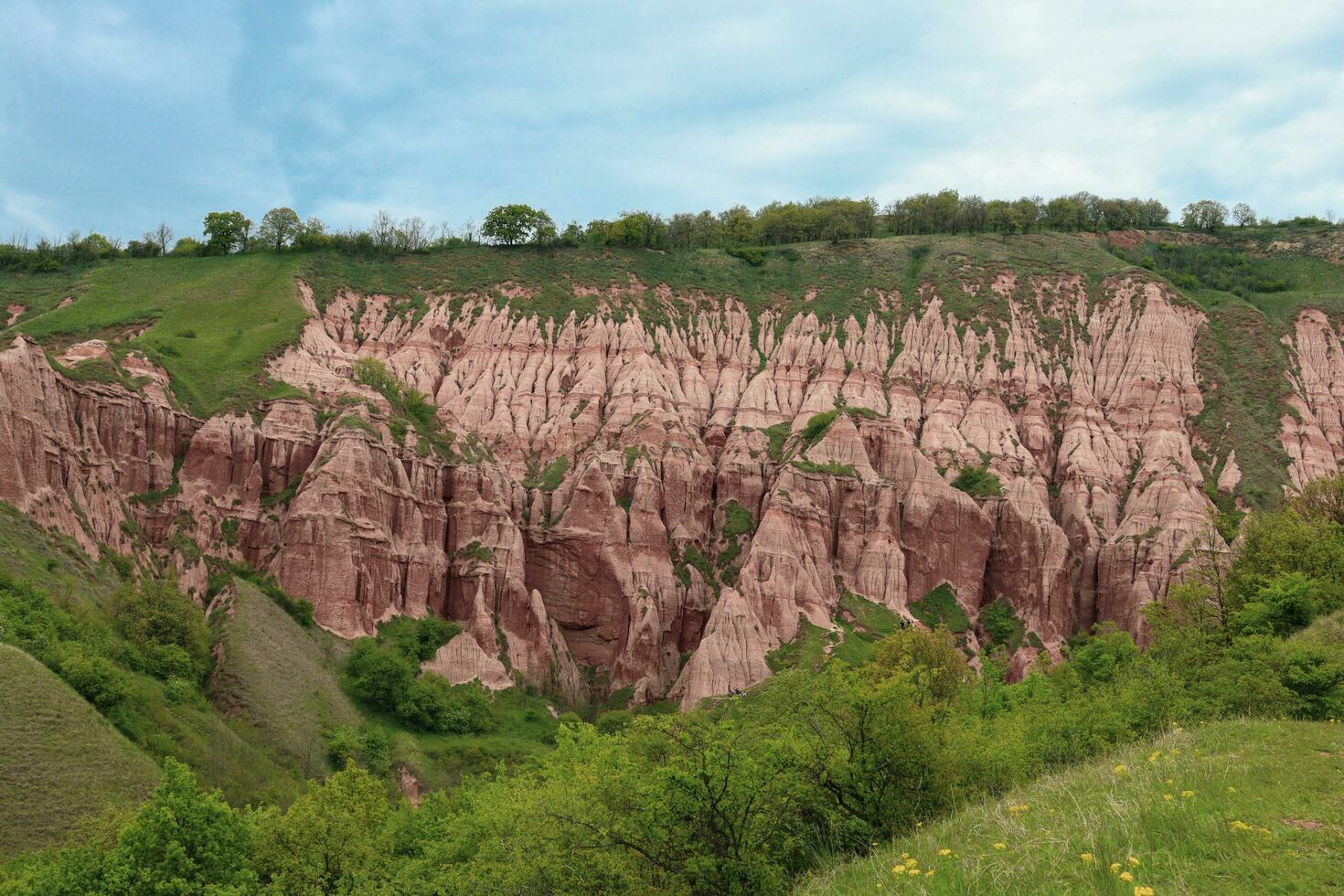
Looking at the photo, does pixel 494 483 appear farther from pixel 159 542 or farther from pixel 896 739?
pixel 896 739

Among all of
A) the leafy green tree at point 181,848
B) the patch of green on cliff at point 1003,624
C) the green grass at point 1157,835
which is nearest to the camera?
the green grass at point 1157,835

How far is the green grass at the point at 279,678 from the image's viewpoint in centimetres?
5375

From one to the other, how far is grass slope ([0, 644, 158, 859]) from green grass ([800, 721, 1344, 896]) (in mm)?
29711

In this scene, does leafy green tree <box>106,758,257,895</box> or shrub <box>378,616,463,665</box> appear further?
shrub <box>378,616,463,665</box>

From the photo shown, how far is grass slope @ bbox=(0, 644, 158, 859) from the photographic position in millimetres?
35031

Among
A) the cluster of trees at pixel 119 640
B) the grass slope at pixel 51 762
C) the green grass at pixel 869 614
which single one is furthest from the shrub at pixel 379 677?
the green grass at pixel 869 614

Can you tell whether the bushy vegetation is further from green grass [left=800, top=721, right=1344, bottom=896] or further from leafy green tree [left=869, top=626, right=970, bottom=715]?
green grass [left=800, top=721, right=1344, bottom=896]

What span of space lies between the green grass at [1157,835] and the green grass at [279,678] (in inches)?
1666

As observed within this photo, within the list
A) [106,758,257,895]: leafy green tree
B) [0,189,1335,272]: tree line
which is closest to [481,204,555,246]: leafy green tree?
[0,189,1335,272]: tree line

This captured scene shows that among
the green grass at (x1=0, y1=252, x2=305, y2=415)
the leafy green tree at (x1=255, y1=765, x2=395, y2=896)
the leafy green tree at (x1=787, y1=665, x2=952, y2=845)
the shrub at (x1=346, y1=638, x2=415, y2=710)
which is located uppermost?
the green grass at (x1=0, y1=252, x2=305, y2=415)

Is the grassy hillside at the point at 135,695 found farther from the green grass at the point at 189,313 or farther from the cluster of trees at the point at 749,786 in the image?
the green grass at the point at 189,313

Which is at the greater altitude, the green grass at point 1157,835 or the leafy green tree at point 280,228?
the leafy green tree at point 280,228

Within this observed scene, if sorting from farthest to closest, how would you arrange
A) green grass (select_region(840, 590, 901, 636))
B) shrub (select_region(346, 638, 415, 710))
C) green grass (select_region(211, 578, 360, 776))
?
green grass (select_region(840, 590, 901, 636))
shrub (select_region(346, 638, 415, 710))
green grass (select_region(211, 578, 360, 776))

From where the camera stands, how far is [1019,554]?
279ft
